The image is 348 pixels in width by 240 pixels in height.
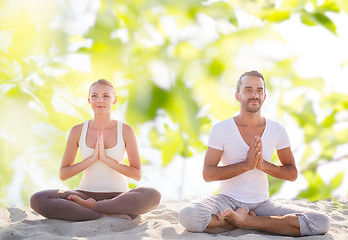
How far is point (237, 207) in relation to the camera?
191 centimetres

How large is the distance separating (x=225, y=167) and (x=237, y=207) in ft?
0.73

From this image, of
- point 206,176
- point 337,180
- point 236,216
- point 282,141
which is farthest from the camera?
point 282,141

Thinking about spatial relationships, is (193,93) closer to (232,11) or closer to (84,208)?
(232,11)

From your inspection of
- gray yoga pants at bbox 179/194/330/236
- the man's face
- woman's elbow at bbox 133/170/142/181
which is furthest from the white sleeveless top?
the man's face

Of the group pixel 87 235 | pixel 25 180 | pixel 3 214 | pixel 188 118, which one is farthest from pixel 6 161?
pixel 3 214

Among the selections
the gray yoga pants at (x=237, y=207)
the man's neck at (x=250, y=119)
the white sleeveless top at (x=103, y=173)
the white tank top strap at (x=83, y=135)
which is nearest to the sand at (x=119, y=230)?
the gray yoga pants at (x=237, y=207)

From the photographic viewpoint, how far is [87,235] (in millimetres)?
1703

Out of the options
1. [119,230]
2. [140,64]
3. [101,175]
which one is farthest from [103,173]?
[140,64]

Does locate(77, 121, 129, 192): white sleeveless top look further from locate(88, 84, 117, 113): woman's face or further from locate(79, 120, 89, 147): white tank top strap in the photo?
locate(88, 84, 117, 113): woman's face

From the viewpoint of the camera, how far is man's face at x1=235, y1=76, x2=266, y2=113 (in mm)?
1863

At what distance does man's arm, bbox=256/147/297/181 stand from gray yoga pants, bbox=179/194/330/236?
0.53 feet

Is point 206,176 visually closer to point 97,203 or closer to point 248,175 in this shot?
point 248,175

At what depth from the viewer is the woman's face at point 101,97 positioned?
196 cm

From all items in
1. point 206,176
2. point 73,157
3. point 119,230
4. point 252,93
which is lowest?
point 119,230
